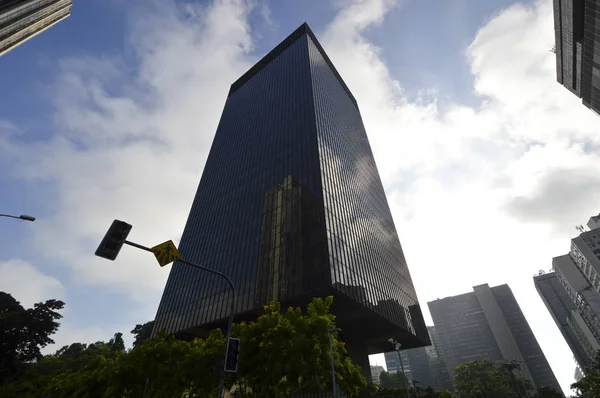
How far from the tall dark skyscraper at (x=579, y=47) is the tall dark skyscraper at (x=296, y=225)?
34197 mm

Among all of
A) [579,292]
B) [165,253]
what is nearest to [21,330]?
[165,253]

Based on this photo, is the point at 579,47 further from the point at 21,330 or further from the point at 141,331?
the point at 141,331

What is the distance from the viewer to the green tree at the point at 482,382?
60312mm

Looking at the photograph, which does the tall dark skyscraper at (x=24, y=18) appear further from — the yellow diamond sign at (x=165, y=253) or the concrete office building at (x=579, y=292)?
the concrete office building at (x=579, y=292)

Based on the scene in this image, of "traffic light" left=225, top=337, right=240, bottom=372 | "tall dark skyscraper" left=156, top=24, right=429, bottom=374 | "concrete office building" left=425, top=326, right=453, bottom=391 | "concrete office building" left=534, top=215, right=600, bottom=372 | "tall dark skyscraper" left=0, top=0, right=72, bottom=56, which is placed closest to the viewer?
"traffic light" left=225, top=337, right=240, bottom=372

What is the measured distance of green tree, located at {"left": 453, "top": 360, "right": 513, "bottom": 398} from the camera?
60312 millimetres

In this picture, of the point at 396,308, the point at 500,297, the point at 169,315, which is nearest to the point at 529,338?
the point at 500,297

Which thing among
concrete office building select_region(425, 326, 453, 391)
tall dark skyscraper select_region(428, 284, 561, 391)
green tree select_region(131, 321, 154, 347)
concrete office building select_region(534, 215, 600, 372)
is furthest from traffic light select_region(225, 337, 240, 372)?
tall dark skyscraper select_region(428, 284, 561, 391)

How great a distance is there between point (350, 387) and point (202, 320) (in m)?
31.2

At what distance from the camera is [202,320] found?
44094 millimetres

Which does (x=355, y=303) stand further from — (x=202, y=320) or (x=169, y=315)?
(x=169, y=315)

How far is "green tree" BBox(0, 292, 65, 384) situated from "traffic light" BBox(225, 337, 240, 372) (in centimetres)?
4682

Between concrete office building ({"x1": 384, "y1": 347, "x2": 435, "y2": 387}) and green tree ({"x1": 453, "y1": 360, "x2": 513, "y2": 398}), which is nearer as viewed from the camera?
green tree ({"x1": 453, "y1": 360, "x2": 513, "y2": 398})

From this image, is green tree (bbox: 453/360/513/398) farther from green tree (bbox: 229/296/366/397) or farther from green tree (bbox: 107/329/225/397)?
green tree (bbox: 107/329/225/397)
